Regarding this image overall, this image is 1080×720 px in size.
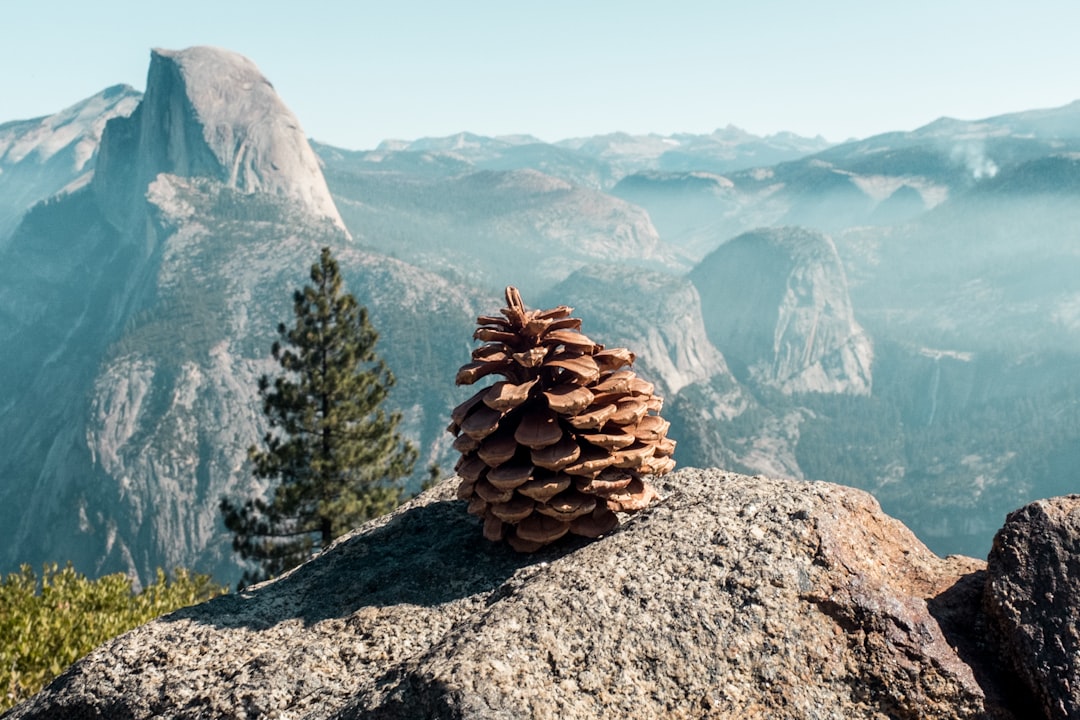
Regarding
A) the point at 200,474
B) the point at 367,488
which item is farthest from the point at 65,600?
the point at 200,474

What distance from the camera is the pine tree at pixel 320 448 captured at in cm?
2714

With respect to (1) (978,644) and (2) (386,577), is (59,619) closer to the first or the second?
(2) (386,577)

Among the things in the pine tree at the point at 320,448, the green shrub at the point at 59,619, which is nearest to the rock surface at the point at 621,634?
the green shrub at the point at 59,619

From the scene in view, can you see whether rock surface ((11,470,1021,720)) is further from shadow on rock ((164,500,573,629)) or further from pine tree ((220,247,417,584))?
pine tree ((220,247,417,584))

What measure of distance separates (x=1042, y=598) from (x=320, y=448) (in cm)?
2703

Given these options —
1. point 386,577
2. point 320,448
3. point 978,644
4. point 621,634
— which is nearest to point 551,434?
point 621,634

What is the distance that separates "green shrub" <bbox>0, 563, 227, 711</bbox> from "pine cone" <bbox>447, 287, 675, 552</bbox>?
4798 millimetres

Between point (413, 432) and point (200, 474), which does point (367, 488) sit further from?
point (413, 432)

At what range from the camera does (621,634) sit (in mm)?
3346

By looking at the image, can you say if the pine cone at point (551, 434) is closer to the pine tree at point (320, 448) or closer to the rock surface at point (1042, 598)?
the rock surface at point (1042, 598)

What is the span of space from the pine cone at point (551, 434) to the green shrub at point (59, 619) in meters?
4.80

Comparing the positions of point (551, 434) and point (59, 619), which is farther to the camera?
point (59, 619)

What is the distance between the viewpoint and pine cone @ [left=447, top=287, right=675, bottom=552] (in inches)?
166

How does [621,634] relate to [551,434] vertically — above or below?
below
